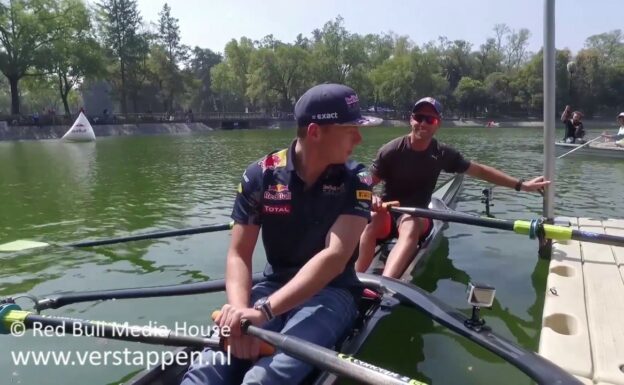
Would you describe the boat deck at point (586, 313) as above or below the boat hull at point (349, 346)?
below

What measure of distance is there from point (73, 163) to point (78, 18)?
4254 cm

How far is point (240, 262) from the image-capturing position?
3.33 meters

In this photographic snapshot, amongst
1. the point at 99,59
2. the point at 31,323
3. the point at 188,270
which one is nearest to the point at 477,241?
the point at 188,270

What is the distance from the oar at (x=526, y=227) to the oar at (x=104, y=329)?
120 inches

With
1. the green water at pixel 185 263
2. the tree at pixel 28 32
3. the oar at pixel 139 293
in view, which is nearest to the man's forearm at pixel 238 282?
the oar at pixel 139 293

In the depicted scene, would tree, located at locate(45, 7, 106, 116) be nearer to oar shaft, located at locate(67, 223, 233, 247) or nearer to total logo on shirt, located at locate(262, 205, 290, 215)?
oar shaft, located at locate(67, 223, 233, 247)

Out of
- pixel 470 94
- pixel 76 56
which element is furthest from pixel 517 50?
pixel 76 56

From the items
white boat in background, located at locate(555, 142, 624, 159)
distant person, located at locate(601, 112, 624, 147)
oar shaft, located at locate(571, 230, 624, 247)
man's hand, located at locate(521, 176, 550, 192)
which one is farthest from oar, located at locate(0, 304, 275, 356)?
distant person, located at locate(601, 112, 624, 147)

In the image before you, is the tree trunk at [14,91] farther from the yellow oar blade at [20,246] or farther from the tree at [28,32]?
the yellow oar blade at [20,246]

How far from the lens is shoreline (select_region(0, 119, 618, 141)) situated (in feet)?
162

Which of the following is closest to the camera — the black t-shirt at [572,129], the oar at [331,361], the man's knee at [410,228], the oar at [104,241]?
the oar at [331,361]

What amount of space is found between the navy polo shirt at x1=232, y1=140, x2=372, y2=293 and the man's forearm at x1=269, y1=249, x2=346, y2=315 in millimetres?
222

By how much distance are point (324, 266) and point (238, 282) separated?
0.59 metres

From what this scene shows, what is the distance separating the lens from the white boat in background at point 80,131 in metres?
40.6
